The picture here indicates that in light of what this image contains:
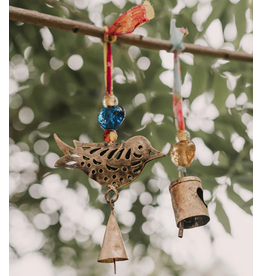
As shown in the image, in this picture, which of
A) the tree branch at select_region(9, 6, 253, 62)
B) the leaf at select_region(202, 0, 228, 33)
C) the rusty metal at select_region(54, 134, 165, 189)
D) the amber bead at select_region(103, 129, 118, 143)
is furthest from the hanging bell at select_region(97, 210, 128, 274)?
the leaf at select_region(202, 0, 228, 33)

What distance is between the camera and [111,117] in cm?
100

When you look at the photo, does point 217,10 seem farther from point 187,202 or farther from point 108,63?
point 187,202

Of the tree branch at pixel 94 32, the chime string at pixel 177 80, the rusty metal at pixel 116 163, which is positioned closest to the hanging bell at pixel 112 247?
the rusty metal at pixel 116 163

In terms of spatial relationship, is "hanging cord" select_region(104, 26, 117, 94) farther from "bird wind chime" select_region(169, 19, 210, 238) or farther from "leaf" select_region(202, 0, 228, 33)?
"leaf" select_region(202, 0, 228, 33)

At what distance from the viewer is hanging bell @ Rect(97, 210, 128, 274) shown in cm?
86

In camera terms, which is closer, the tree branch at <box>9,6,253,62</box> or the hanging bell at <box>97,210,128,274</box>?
the hanging bell at <box>97,210,128,274</box>

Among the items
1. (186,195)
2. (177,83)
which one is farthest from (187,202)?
(177,83)

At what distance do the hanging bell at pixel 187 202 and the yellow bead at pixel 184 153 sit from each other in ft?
0.20

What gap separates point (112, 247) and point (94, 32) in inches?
25.7

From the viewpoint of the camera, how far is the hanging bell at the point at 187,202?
93 cm

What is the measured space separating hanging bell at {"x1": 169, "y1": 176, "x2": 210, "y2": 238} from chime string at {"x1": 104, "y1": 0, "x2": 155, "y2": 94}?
A: 0.35 meters

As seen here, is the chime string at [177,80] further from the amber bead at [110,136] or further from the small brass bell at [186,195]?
the amber bead at [110,136]

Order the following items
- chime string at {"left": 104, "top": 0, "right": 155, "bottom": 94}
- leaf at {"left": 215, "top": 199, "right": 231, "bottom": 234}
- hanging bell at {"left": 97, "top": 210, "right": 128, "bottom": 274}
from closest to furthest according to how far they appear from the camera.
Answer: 1. hanging bell at {"left": 97, "top": 210, "right": 128, "bottom": 274}
2. chime string at {"left": 104, "top": 0, "right": 155, "bottom": 94}
3. leaf at {"left": 215, "top": 199, "right": 231, "bottom": 234}

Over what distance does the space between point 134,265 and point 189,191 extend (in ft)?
4.28
